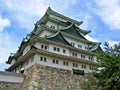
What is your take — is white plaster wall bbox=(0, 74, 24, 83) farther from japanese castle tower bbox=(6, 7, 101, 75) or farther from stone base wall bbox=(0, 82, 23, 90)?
japanese castle tower bbox=(6, 7, 101, 75)

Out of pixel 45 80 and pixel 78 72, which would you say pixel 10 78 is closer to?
pixel 45 80

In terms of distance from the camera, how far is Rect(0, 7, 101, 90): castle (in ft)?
73.1

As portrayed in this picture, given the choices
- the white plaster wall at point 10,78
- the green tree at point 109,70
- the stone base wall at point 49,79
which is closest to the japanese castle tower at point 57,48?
the stone base wall at point 49,79

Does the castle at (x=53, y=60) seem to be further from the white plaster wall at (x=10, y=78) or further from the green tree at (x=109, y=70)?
the green tree at (x=109, y=70)

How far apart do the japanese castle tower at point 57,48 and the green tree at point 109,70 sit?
8.98 meters

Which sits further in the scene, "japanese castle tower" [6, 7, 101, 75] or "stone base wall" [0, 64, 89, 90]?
"japanese castle tower" [6, 7, 101, 75]

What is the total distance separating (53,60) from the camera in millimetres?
24156

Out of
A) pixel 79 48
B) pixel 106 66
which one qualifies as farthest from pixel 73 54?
pixel 106 66

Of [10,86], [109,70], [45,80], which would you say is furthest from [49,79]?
[109,70]

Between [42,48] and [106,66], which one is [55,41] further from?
[106,66]

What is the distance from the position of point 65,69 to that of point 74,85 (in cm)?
240

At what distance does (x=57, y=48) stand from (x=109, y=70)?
1150 centimetres

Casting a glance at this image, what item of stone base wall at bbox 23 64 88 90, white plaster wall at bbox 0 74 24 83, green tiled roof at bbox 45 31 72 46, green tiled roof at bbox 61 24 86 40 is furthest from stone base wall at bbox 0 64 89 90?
green tiled roof at bbox 61 24 86 40

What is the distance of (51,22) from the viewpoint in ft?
99.3
